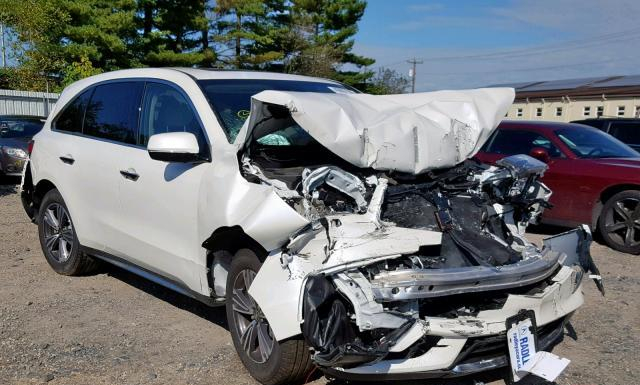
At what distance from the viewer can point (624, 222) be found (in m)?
7.57

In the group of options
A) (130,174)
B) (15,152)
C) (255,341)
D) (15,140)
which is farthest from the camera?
(15,140)

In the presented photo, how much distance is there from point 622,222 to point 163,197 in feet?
18.8

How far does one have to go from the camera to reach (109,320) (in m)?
4.93

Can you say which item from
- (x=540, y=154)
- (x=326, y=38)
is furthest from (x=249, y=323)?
(x=326, y=38)

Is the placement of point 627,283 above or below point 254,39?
below

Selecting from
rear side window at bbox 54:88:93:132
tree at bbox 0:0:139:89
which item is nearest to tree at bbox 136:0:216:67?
tree at bbox 0:0:139:89

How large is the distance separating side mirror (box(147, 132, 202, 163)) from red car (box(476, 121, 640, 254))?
17.5 feet

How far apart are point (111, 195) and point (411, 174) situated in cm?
248

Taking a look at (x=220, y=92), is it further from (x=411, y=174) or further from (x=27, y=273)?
(x=27, y=273)

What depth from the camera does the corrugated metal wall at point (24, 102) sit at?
22500mm

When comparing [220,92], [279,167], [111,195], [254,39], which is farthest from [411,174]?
[254,39]

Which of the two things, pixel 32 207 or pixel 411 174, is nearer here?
pixel 411 174

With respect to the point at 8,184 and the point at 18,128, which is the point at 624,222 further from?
the point at 18,128

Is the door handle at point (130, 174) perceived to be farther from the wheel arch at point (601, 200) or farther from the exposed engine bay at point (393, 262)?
the wheel arch at point (601, 200)
